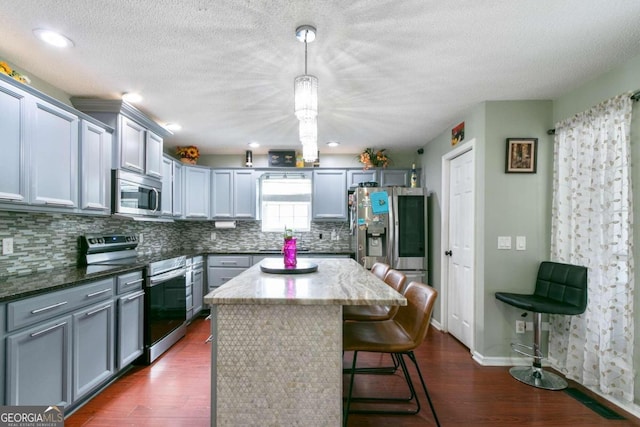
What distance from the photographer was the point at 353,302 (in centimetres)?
146

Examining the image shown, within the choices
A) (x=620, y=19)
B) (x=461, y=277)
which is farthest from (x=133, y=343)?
(x=620, y=19)

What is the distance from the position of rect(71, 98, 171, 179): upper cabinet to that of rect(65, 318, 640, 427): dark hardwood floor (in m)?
1.89

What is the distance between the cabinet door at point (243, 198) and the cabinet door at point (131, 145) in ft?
5.31

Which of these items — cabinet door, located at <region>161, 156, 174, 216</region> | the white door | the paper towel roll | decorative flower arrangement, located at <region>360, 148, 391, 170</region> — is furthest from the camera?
the paper towel roll

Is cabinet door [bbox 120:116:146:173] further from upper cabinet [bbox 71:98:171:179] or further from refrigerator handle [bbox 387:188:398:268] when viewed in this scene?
refrigerator handle [bbox 387:188:398:268]

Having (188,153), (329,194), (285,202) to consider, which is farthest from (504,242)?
(188,153)

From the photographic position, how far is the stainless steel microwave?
2676 mm

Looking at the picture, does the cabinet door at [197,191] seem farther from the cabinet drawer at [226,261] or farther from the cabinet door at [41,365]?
the cabinet door at [41,365]

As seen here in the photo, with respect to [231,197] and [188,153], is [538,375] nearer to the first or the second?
[231,197]

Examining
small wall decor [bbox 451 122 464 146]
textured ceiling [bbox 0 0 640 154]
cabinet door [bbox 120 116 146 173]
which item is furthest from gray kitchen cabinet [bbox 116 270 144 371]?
small wall decor [bbox 451 122 464 146]

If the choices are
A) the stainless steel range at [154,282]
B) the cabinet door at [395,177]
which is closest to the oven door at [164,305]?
the stainless steel range at [154,282]

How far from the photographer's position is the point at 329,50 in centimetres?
196

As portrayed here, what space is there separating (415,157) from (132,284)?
4.08m

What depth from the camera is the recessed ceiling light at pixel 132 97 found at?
2659 millimetres
